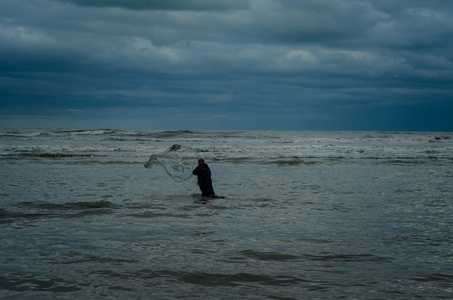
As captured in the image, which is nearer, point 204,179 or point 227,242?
point 227,242

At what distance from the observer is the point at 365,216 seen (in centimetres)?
981

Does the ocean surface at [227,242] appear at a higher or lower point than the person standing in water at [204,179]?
lower

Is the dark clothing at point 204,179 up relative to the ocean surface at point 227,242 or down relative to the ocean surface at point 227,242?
up

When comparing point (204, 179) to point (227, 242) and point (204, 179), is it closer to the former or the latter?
point (204, 179)

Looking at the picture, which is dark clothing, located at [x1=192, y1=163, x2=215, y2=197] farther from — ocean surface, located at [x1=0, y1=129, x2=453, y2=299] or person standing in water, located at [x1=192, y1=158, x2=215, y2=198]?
ocean surface, located at [x1=0, y1=129, x2=453, y2=299]

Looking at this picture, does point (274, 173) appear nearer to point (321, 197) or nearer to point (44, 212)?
point (321, 197)

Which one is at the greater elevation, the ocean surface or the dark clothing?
the dark clothing

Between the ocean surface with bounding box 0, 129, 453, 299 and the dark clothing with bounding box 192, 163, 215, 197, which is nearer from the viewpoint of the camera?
the ocean surface with bounding box 0, 129, 453, 299

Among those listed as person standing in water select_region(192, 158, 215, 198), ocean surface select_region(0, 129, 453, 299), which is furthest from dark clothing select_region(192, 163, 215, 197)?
ocean surface select_region(0, 129, 453, 299)

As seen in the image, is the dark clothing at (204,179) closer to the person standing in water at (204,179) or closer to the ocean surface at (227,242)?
the person standing in water at (204,179)

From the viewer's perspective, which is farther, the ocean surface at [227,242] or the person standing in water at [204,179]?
the person standing in water at [204,179]

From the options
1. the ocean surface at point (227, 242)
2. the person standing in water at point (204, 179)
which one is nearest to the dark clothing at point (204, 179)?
the person standing in water at point (204, 179)

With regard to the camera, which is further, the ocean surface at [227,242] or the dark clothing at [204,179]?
the dark clothing at [204,179]

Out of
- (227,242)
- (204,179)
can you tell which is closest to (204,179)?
(204,179)
